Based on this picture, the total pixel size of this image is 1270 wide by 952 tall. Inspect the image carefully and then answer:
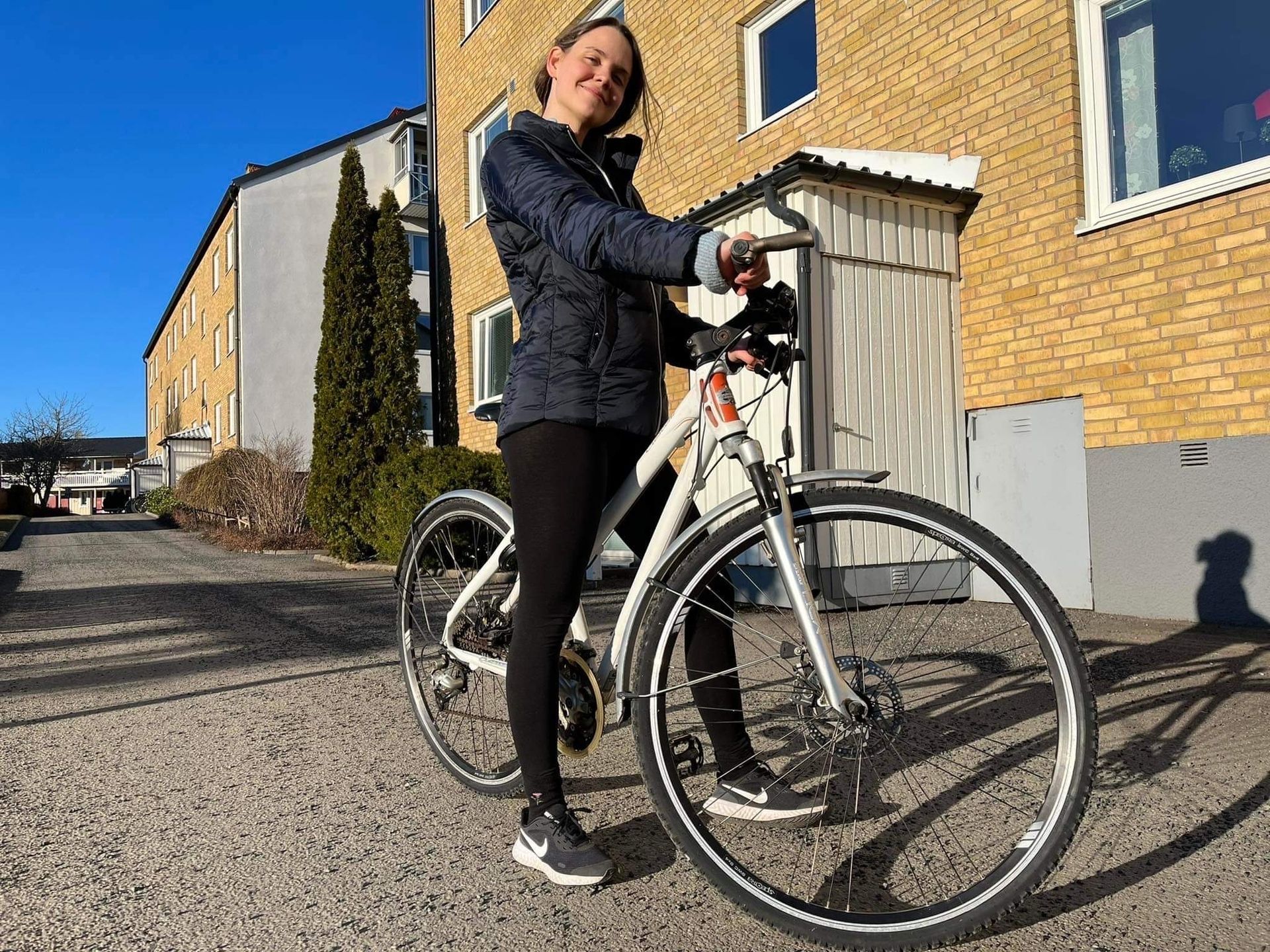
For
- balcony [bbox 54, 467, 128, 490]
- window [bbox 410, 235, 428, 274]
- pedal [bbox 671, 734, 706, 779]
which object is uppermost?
window [bbox 410, 235, 428, 274]

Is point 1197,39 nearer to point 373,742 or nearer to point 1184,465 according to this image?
point 1184,465

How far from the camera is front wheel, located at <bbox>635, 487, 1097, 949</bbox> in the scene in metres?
1.62

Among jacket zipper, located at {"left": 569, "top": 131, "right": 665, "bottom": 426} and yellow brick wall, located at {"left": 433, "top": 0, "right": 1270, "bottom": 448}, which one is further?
yellow brick wall, located at {"left": 433, "top": 0, "right": 1270, "bottom": 448}

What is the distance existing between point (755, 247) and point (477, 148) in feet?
45.0

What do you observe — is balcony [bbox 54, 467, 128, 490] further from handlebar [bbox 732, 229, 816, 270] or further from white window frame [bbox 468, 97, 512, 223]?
handlebar [bbox 732, 229, 816, 270]

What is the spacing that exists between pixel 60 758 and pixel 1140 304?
589 centimetres

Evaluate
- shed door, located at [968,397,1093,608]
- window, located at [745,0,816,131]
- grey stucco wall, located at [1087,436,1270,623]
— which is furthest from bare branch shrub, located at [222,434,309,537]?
grey stucco wall, located at [1087,436,1270,623]

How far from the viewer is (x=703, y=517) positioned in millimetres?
1992

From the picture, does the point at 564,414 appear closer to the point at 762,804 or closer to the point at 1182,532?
the point at 762,804

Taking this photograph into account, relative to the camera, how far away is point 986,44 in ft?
20.6

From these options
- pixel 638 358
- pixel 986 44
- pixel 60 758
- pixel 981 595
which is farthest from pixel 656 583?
pixel 986 44

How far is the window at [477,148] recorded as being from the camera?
44.5ft

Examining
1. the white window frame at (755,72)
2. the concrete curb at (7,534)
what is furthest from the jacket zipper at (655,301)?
the concrete curb at (7,534)

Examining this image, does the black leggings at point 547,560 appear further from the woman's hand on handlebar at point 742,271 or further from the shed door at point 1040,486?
the shed door at point 1040,486
